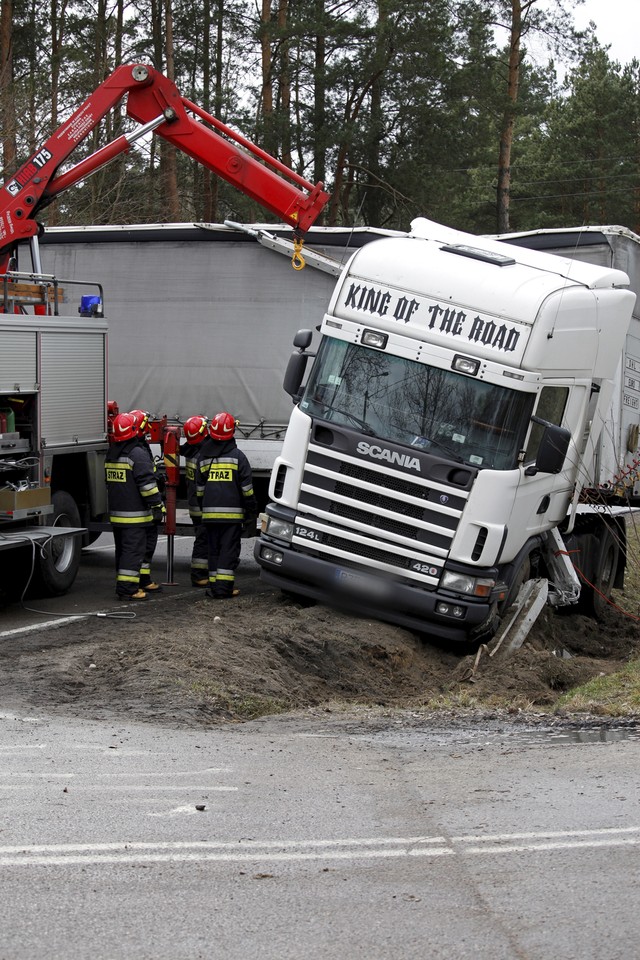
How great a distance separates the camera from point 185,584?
13.1 m

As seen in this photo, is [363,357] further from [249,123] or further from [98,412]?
[249,123]

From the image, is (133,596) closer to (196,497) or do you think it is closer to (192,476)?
(196,497)

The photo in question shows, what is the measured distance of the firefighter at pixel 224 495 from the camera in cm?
1180

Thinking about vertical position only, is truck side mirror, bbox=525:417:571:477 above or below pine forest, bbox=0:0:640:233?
below

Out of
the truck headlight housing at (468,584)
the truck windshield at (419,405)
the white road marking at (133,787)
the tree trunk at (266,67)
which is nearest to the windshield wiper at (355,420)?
the truck windshield at (419,405)

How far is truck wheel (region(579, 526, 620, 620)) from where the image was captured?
13.2 m

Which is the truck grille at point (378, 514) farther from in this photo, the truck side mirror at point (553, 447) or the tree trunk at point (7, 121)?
the tree trunk at point (7, 121)

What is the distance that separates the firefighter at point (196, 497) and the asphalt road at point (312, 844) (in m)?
5.25

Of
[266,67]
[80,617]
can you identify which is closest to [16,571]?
[80,617]

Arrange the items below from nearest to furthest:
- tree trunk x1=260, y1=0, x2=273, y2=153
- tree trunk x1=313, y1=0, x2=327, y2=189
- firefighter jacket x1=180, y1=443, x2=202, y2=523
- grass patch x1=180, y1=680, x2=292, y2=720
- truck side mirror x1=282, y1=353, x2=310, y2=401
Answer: grass patch x1=180, y1=680, x2=292, y2=720 → truck side mirror x1=282, y1=353, x2=310, y2=401 → firefighter jacket x1=180, y1=443, x2=202, y2=523 → tree trunk x1=313, y1=0, x2=327, y2=189 → tree trunk x1=260, y1=0, x2=273, y2=153

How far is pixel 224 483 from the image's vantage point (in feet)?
38.7

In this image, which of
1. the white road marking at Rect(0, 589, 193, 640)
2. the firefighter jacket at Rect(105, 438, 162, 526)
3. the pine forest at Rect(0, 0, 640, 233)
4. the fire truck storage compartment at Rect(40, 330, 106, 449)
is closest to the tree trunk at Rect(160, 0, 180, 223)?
the pine forest at Rect(0, 0, 640, 233)

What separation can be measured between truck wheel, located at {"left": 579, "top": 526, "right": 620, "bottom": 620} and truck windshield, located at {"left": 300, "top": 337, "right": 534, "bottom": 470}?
10.6 ft

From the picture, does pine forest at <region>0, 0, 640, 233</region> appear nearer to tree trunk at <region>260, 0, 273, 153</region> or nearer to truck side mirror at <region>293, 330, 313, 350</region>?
tree trunk at <region>260, 0, 273, 153</region>
